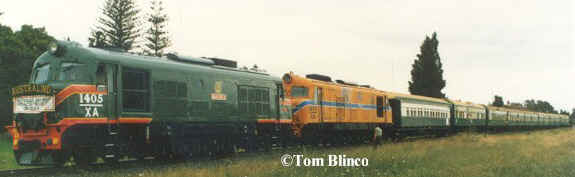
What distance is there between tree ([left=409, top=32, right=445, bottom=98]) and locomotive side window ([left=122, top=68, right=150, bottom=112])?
193ft

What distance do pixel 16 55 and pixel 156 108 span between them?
36.8 m

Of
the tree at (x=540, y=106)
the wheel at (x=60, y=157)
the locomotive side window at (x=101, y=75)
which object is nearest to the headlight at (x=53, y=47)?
the locomotive side window at (x=101, y=75)

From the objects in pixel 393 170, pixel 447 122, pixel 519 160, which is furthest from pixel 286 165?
pixel 447 122

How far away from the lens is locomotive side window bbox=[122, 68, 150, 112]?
1511cm

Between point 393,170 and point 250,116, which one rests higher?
point 250,116

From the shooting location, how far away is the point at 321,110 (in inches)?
975

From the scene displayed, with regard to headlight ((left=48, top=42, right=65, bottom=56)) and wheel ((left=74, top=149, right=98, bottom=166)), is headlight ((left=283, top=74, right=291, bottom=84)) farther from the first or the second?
headlight ((left=48, top=42, right=65, bottom=56))

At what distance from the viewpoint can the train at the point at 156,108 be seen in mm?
13914

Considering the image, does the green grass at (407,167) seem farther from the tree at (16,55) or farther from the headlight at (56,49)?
the tree at (16,55)

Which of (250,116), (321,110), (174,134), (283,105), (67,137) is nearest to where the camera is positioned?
(67,137)

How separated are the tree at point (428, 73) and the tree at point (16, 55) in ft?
150

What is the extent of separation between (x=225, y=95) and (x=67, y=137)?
244 inches

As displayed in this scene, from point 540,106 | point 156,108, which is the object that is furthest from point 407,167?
point 540,106

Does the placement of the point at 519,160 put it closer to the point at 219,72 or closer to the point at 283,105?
the point at 283,105
